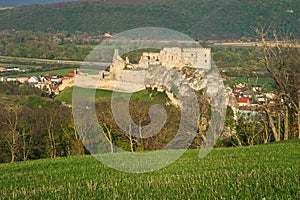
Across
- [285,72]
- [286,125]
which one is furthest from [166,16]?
[286,125]

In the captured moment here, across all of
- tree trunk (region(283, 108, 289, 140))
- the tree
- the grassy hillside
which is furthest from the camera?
the grassy hillside

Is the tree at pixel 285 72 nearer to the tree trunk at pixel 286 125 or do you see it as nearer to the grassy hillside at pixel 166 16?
the tree trunk at pixel 286 125

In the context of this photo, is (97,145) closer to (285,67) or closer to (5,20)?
(285,67)

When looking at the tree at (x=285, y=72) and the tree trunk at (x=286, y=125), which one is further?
the tree at (x=285, y=72)

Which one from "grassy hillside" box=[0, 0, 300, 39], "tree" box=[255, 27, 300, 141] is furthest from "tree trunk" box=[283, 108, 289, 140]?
"grassy hillside" box=[0, 0, 300, 39]

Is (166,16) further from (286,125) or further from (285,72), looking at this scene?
(286,125)

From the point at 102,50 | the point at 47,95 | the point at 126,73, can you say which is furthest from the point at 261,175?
the point at 102,50

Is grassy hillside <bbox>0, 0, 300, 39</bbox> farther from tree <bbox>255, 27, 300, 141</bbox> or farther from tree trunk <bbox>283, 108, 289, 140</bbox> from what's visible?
tree trunk <bbox>283, 108, 289, 140</bbox>


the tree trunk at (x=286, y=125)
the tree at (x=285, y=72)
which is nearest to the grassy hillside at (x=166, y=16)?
the tree at (x=285, y=72)
